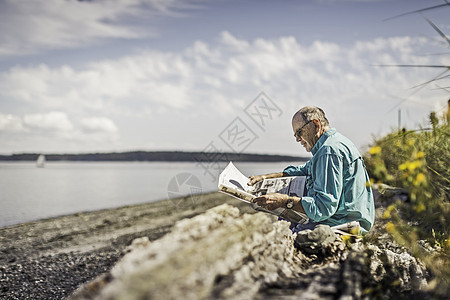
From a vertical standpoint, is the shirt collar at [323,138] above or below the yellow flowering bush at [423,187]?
above

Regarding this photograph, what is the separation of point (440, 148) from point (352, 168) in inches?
130

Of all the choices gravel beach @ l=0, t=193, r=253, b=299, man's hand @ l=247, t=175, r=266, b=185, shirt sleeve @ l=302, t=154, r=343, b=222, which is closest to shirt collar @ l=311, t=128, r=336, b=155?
shirt sleeve @ l=302, t=154, r=343, b=222

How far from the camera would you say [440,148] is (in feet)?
17.9

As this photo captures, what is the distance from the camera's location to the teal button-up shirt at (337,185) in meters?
2.82

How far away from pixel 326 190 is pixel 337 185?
0.10 meters

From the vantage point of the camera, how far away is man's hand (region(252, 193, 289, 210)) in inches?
117

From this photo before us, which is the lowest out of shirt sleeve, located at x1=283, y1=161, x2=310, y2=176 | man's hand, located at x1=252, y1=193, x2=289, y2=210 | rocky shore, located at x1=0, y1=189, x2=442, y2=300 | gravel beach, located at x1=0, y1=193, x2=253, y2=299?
gravel beach, located at x1=0, y1=193, x2=253, y2=299

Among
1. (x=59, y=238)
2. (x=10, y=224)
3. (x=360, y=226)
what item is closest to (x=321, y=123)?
(x=360, y=226)

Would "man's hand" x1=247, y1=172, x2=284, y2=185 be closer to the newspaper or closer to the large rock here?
the newspaper

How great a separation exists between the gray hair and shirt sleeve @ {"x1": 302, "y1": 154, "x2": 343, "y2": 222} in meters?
0.48

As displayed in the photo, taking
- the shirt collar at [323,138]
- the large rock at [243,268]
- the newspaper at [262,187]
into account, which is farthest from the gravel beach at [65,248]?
the shirt collar at [323,138]

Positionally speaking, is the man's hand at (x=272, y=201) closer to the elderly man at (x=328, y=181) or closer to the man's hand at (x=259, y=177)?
the elderly man at (x=328, y=181)

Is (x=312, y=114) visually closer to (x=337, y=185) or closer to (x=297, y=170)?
(x=337, y=185)

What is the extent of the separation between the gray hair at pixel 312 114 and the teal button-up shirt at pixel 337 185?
128 mm
